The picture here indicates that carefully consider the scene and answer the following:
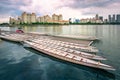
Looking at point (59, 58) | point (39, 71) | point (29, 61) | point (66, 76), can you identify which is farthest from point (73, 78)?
point (29, 61)

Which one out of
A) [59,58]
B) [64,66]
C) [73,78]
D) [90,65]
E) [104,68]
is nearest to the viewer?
[73,78]

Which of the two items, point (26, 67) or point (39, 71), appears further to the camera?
point (26, 67)

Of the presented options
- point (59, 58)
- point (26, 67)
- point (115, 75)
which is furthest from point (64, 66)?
point (115, 75)

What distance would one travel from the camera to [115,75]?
1855cm

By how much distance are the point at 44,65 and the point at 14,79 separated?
6.41m

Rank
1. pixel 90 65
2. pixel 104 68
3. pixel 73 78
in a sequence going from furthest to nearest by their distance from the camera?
pixel 90 65
pixel 104 68
pixel 73 78

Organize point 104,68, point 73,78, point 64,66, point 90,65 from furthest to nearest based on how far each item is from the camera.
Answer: point 64,66 → point 90,65 → point 104,68 → point 73,78

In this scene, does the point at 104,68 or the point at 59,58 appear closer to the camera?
the point at 104,68

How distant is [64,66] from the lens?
22453mm

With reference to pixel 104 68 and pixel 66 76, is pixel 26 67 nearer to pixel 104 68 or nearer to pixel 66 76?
pixel 66 76

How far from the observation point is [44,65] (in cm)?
2338

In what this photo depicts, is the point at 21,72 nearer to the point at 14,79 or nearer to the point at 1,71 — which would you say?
the point at 14,79

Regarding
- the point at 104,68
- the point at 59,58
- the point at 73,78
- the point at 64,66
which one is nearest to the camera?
the point at 73,78

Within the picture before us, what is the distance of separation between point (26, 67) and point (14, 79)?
178 inches
